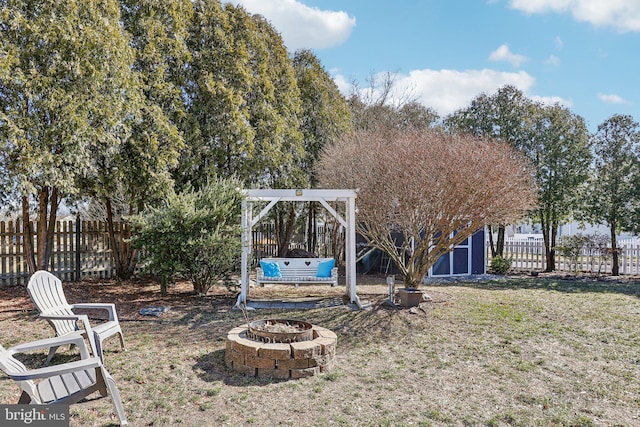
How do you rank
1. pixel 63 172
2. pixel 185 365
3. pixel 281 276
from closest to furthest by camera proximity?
pixel 185 365 < pixel 63 172 < pixel 281 276

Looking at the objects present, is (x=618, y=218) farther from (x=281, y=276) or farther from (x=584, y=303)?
(x=281, y=276)

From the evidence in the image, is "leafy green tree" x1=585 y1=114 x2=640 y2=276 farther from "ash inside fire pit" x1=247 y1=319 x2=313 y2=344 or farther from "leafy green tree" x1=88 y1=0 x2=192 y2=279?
"leafy green tree" x1=88 y1=0 x2=192 y2=279

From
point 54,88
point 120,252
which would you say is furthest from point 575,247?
point 54,88

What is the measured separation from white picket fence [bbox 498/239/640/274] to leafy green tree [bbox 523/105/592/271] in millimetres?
888

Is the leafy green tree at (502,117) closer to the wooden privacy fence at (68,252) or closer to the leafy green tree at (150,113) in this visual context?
the leafy green tree at (150,113)

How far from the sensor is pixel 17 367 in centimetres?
323

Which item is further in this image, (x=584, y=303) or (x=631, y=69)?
(x=631, y=69)

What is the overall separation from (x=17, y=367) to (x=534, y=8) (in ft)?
36.0

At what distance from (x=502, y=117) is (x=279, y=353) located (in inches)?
540

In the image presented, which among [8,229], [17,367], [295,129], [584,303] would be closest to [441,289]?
[584,303]

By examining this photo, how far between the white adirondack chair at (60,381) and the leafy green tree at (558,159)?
13926 mm

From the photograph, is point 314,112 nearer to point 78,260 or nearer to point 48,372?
point 78,260

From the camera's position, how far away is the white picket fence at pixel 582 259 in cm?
1414

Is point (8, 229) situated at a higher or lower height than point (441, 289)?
higher
